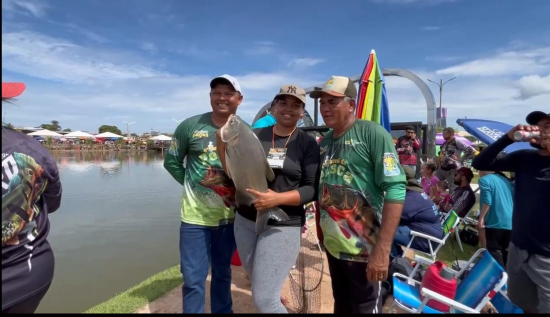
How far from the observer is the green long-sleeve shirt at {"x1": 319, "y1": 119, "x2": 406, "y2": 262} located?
A: 213 centimetres

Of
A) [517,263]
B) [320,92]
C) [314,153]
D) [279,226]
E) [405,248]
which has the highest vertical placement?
[320,92]

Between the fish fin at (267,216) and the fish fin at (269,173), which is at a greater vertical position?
the fish fin at (269,173)

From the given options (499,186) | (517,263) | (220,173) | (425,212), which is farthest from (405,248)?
(220,173)

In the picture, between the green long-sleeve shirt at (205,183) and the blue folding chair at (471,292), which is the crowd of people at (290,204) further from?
the blue folding chair at (471,292)

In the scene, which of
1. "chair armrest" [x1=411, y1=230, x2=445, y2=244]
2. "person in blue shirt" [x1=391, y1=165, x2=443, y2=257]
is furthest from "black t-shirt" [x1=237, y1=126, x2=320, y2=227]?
"chair armrest" [x1=411, y1=230, x2=445, y2=244]

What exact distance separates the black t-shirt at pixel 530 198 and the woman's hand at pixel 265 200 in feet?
6.41

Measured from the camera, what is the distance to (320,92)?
2260mm

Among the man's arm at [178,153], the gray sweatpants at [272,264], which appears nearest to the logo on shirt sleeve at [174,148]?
the man's arm at [178,153]

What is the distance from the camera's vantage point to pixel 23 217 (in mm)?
1729

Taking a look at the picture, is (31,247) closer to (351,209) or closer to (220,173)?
(220,173)

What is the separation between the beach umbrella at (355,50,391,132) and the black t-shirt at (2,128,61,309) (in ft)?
11.7

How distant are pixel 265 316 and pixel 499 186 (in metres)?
4.76

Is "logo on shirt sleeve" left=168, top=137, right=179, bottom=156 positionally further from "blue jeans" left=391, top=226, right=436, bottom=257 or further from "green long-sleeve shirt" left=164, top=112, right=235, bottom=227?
"blue jeans" left=391, top=226, right=436, bottom=257

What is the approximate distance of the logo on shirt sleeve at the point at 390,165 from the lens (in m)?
2.03
